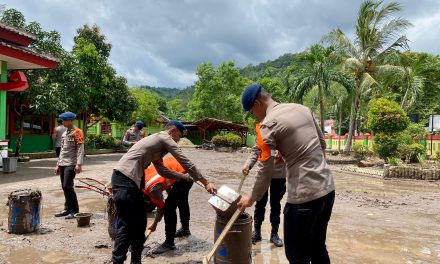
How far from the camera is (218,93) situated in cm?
4600

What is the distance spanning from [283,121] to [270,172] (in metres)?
0.45

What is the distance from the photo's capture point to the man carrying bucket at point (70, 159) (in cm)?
645

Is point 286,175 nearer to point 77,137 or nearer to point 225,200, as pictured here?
point 225,200

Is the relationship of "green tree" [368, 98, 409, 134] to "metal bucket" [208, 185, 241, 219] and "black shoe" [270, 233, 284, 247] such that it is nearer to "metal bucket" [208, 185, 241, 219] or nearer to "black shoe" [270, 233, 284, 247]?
"black shoe" [270, 233, 284, 247]

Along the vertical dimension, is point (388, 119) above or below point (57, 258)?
above

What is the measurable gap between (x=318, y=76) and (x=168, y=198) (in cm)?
1818

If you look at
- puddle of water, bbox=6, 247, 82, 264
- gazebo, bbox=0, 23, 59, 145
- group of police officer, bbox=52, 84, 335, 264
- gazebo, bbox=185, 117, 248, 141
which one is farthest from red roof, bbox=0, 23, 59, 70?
gazebo, bbox=185, 117, 248, 141

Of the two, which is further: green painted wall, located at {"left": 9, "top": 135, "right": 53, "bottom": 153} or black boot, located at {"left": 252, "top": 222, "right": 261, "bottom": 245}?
green painted wall, located at {"left": 9, "top": 135, "right": 53, "bottom": 153}

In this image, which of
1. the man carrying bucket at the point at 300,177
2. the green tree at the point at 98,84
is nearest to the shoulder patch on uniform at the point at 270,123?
the man carrying bucket at the point at 300,177

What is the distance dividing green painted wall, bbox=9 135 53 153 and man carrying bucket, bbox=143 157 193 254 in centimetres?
1752

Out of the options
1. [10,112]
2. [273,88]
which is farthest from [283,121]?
[273,88]

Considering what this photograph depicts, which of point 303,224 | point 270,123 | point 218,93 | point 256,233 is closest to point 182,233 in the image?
point 256,233

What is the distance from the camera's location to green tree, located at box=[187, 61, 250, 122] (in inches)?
1791

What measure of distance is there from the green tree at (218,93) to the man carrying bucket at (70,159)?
1529 inches
